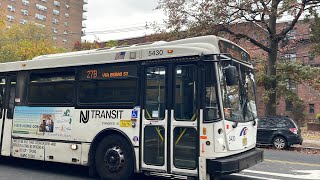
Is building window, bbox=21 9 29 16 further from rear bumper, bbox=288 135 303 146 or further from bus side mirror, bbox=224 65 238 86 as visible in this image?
bus side mirror, bbox=224 65 238 86

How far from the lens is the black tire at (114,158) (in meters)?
7.61

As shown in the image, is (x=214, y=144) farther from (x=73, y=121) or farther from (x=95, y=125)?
(x=73, y=121)

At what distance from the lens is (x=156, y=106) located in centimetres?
741

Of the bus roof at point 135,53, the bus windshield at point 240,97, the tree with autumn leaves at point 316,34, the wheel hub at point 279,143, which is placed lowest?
the wheel hub at point 279,143

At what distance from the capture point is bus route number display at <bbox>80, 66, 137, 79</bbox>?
7930 millimetres

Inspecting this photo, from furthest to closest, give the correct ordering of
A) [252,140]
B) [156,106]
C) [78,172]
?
1. [78,172]
2. [252,140]
3. [156,106]

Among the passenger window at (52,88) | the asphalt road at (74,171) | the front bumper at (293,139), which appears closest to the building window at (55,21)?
the front bumper at (293,139)

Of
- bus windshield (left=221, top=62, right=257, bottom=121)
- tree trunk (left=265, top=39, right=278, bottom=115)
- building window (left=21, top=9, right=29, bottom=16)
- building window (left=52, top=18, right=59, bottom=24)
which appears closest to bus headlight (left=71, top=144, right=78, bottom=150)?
bus windshield (left=221, top=62, right=257, bottom=121)

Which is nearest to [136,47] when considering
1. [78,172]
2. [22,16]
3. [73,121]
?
[73,121]

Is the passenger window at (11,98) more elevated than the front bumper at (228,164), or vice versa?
the passenger window at (11,98)

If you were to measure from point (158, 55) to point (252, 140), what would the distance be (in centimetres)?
300

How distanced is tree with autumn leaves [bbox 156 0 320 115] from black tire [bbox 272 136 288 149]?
13.8 ft

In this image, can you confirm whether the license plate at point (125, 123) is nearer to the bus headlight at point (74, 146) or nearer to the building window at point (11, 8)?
the bus headlight at point (74, 146)

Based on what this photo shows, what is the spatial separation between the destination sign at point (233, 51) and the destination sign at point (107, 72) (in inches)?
80.8
